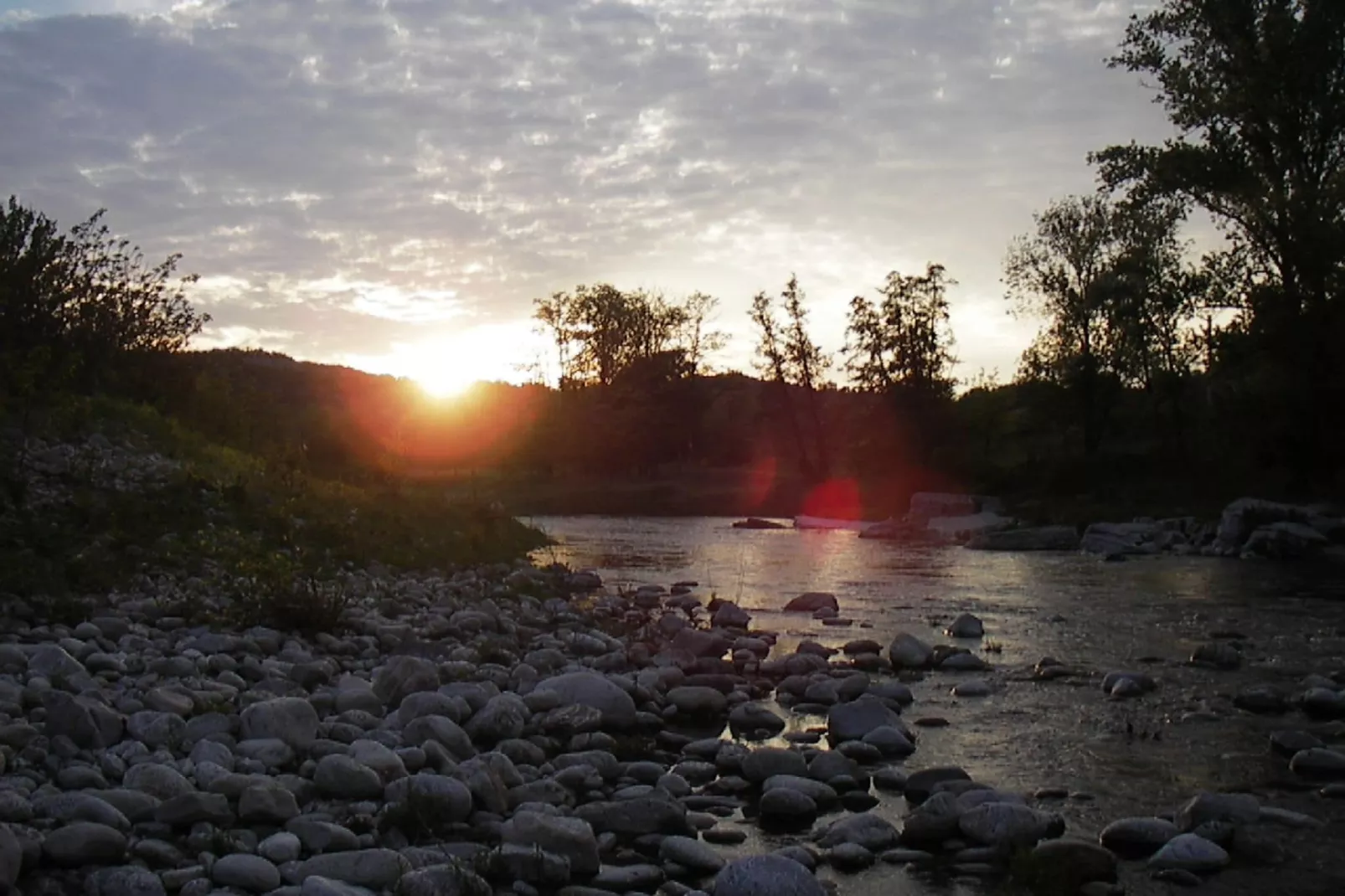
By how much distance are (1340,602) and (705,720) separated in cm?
Answer: 1118

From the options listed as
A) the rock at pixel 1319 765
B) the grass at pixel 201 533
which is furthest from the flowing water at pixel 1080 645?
the grass at pixel 201 533

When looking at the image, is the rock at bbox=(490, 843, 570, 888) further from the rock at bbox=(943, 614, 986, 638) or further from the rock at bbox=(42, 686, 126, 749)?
the rock at bbox=(943, 614, 986, 638)

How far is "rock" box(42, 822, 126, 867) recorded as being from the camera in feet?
15.8

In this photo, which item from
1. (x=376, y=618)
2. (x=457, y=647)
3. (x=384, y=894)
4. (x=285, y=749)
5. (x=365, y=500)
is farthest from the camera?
(x=365, y=500)

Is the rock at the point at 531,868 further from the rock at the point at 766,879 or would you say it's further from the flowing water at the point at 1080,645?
the flowing water at the point at 1080,645

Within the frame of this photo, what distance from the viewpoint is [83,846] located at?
484 centimetres

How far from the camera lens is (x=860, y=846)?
5637mm

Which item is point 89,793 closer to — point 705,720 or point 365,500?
point 705,720

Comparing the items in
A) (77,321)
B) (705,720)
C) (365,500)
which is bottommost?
(705,720)

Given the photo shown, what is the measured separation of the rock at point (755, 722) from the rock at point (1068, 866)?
2.94 metres

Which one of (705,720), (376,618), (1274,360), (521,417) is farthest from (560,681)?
(521,417)

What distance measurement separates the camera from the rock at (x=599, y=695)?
809 cm

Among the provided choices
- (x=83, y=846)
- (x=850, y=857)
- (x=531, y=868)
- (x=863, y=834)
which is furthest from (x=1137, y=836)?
(x=83, y=846)

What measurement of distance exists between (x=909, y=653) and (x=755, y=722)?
3.14 metres
